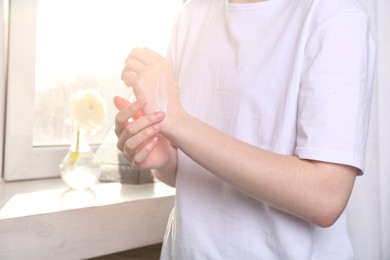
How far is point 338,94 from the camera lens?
50cm

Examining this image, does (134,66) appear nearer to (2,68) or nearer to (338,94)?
(338,94)

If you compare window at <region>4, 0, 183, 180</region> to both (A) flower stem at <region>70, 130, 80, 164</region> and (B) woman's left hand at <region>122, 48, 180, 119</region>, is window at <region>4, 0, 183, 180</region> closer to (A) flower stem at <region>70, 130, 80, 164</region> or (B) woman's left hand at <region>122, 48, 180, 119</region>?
(A) flower stem at <region>70, 130, 80, 164</region>

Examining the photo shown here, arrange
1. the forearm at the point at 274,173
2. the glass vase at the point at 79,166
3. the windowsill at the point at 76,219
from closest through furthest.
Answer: the forearm at the point at 274,173
the windowsill at the point at 76,219
the glass vase at the point at 79,166

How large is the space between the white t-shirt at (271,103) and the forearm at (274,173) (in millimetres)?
23

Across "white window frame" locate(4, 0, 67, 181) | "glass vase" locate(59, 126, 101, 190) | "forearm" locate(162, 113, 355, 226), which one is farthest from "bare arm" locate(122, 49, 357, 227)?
"white window frame" locate(4, 0, 67, 181)

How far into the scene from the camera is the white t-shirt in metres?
0.51

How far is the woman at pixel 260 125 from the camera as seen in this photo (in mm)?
503

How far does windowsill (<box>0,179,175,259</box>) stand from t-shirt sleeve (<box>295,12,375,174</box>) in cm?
58

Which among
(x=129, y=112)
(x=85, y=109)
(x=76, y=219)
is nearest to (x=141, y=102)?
(x=129, y=112)

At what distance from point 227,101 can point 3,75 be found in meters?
0.77

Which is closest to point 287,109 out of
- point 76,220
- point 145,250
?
point 76,220

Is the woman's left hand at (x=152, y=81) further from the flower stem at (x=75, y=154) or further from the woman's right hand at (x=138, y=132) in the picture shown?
the flower stem at (x=75, y=154)

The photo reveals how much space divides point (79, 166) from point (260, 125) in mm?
616

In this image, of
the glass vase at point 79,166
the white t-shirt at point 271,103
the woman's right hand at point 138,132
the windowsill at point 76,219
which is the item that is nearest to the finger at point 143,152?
the woman's right hand at point 138,132
